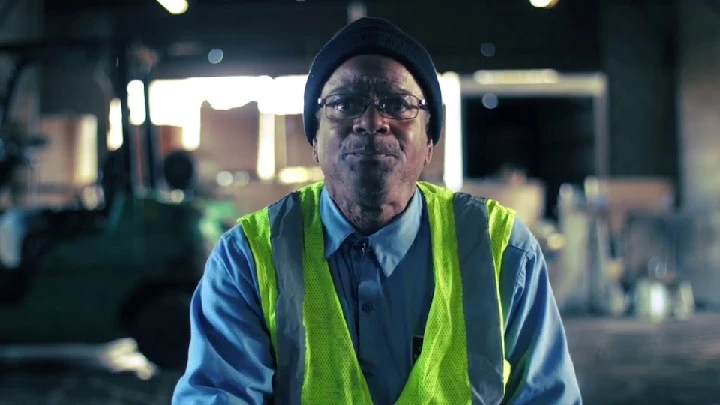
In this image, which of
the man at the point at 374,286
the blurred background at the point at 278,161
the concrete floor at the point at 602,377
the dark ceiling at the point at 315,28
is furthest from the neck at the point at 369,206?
the dark ceiling at the point at 315,28

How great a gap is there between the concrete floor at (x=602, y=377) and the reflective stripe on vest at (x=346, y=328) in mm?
3524

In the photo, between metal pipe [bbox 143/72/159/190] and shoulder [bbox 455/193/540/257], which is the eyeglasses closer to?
shoulder [bbox 455/193/540/257]

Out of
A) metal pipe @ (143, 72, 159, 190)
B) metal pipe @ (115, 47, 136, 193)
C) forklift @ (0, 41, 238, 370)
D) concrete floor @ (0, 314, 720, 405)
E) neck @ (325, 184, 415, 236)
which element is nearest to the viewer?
neck @ (325, 184, 415, 236)

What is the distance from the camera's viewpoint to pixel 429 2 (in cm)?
1299

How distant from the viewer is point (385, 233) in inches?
58.9

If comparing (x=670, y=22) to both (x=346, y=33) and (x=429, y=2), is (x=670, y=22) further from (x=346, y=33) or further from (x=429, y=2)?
(x=346, y=33)

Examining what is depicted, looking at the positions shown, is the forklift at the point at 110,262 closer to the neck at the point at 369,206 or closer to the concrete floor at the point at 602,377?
the concrete floor at the point at 602,377

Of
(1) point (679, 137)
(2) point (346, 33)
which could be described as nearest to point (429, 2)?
(1) point (679, 137)

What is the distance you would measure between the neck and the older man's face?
0.01 m

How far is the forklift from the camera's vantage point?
18.3ft

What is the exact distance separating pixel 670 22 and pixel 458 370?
1228 centimetres

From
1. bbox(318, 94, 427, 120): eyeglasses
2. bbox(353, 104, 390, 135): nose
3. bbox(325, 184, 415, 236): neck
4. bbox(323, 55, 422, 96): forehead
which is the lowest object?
bbox(325, 184, 415, 236): neck

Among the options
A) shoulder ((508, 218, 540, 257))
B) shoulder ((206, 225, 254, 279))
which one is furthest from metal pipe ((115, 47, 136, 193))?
shoulder ((508, 218, 540, 257))

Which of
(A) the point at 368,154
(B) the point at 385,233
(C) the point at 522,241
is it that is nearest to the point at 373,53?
(A) the point at 368,154
